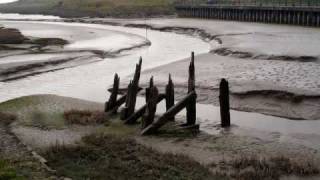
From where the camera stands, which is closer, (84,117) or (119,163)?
(119,163)

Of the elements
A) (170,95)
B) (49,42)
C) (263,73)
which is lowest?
(49,42)

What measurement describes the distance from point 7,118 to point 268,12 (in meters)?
59.1

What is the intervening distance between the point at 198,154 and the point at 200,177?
302 centimetres

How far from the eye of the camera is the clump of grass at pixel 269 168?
1333 centimetres

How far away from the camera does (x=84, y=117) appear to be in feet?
67.8

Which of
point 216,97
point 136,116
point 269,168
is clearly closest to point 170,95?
point 136,116

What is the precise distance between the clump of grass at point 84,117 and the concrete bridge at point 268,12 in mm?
44680

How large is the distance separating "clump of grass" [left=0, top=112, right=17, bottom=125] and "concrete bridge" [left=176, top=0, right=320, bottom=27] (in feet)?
152

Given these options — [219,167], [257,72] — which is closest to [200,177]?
[219,167]

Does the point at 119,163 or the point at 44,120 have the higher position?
the point at 119,163

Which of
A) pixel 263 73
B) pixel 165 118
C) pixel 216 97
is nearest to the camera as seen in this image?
pixel 165 118

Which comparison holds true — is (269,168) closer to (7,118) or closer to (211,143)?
(211,143)

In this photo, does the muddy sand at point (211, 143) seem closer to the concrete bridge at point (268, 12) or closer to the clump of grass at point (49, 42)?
the clump of grass at point (49, 42)

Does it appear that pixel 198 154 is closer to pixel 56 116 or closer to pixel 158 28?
pixel 56 116
